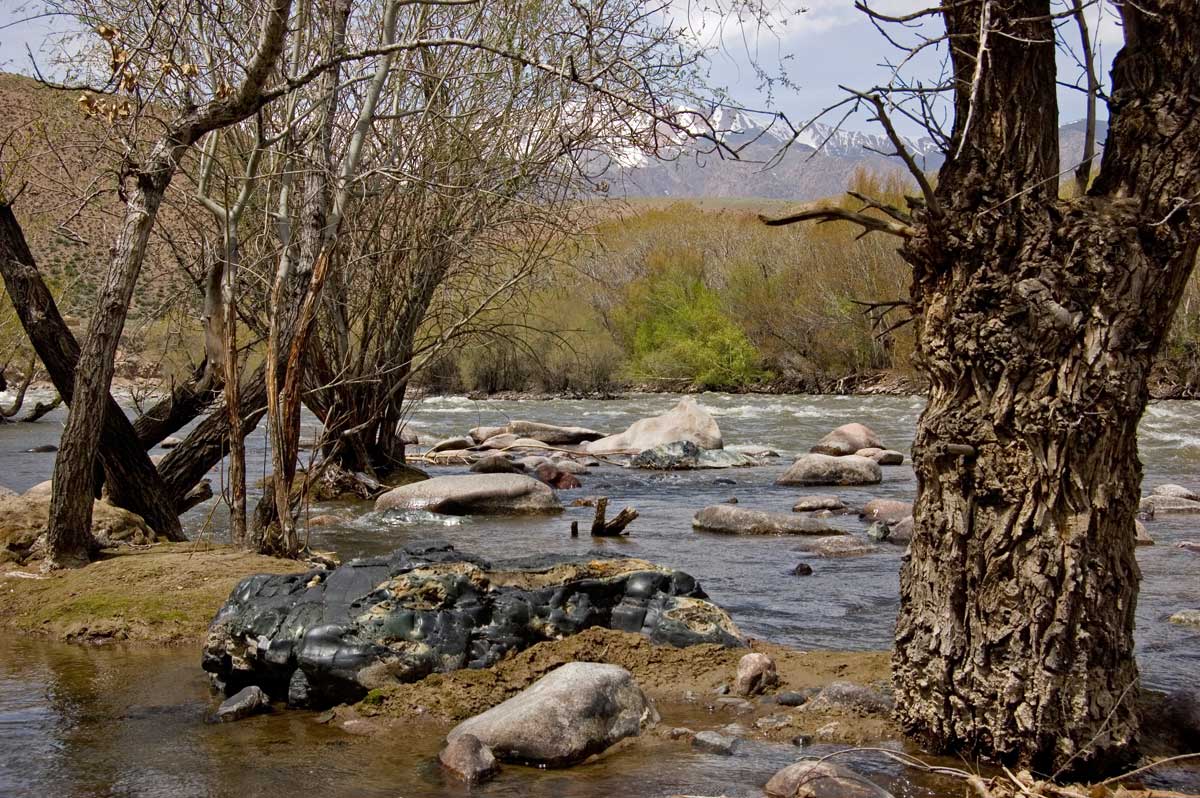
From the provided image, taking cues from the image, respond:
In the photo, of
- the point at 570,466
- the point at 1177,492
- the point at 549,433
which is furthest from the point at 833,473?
the point at 549,433

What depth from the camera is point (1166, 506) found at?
1130 centimetres

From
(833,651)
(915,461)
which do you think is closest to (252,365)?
(833,651)

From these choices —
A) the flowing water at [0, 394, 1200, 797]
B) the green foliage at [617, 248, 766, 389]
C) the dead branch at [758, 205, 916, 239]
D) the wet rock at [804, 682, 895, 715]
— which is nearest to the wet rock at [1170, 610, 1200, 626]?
the flowing water at [0, 394, 1200, 797]

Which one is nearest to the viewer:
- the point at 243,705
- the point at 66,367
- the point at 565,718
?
the point at 565,718

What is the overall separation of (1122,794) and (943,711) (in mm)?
674

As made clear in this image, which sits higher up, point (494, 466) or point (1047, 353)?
point (1047, 353)

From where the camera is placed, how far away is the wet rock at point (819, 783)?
3.46 metres

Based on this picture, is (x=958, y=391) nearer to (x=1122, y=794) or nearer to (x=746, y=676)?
(x=1122, y=794)

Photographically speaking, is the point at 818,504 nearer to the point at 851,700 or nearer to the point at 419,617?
the point at 851,700

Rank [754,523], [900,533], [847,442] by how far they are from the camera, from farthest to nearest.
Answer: [847,442], [754,523], [900,533]

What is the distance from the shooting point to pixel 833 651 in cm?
566

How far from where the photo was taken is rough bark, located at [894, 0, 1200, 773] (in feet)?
11.6

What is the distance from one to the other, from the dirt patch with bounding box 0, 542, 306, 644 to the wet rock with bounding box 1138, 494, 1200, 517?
869cm

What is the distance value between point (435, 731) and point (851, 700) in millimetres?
1679
